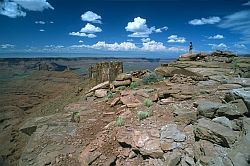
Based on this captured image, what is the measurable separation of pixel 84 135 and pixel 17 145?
820cm

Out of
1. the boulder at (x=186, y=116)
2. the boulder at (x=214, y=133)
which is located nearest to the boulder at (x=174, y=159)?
the boulder at (x=214, y=133)

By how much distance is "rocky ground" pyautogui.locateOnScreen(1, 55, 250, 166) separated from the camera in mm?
6027

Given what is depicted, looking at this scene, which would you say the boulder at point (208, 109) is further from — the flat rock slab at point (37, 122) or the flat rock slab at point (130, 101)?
the flat rock slab at point (37, 122)

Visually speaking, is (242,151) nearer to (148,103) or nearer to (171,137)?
(171,137)

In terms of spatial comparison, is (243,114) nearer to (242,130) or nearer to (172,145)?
(242,130)

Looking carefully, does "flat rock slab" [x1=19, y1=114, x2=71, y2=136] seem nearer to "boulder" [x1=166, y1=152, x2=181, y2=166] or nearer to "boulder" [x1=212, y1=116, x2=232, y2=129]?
"boulder" [x1=166, y1=152, x2=181, y2=166]

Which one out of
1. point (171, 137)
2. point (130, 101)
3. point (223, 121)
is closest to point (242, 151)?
point (223, 121)

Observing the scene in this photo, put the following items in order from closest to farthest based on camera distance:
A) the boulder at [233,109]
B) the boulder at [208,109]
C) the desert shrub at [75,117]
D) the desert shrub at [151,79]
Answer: the boulder at [233,109] → the boulder at [208,109] → the desert shrub at [75,117] → the desert shrub at [151,79]

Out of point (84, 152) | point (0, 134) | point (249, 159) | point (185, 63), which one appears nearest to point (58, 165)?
point (84, 152)

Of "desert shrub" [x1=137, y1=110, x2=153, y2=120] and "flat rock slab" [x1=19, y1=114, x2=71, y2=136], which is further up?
"desert shrub" [x1=137, y1=110, x2=153, y2=120]

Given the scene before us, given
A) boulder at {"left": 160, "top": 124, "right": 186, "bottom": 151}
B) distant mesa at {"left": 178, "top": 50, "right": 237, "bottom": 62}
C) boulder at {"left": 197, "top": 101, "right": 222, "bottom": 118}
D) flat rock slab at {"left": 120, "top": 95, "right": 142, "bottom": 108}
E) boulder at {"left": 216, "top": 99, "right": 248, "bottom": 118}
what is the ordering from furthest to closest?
distant mesa at {"left": 178, "top": 50, "right": 237, "bottom": 62}
flat rock slab at {"left": 120, "top": 95, "right": 142, "bottom": 108}
boulder at {"left": 197, "top": 101, "right": 222, "bottom": 118}
boulder at {"left": 160, "top": 124, "right": 186, "bottom": 151}
boulder at {"left": 216, "top": 99, "right": 248, "bottom": 118}

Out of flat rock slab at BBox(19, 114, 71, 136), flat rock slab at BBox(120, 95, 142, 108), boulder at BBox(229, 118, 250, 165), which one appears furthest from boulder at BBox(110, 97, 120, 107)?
boulder at BBox(229, 118, 250, 165)

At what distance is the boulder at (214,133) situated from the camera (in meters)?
5.69

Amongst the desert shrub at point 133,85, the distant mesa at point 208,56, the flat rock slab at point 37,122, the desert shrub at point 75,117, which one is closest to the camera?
the desert shrub at point 75,117
